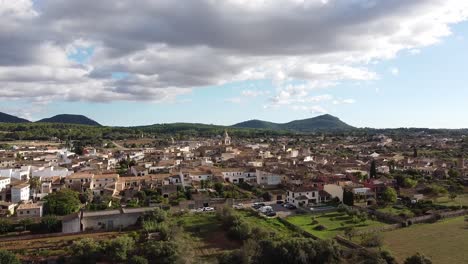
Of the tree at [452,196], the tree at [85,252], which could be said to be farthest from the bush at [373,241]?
the tree at [452,196]

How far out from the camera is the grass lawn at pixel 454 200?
37344mm

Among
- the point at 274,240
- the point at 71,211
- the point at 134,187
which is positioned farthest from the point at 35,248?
the point at 134,187

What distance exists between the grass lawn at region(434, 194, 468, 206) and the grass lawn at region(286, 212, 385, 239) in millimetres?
10226

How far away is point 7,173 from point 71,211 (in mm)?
17924

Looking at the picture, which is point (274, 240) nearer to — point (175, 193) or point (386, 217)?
point (386, 217)

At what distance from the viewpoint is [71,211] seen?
33969 mm

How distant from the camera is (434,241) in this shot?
86.9 ft

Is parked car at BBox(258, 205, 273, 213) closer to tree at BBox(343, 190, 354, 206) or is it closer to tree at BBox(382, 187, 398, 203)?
tree at BBox(343, 190, 354, 206)

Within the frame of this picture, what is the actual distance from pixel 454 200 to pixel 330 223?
15.6 metres

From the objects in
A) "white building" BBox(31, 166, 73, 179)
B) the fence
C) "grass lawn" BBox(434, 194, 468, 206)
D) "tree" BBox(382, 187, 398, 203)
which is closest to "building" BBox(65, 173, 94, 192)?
"white building" BBox(31, 166, 73, 179)

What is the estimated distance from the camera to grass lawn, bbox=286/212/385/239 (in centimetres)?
2872

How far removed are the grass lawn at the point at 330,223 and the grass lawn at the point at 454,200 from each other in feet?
33.5

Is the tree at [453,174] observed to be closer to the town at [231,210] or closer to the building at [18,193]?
the town at [231,210]

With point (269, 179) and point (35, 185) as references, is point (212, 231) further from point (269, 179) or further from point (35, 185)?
point (35, 185)
